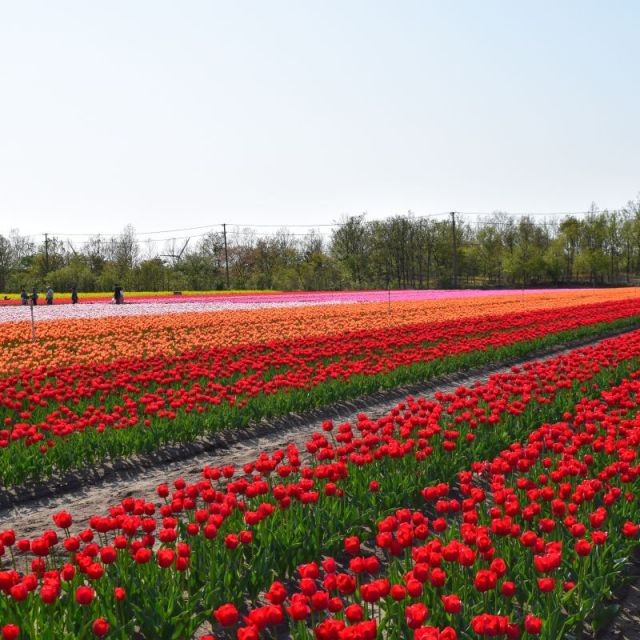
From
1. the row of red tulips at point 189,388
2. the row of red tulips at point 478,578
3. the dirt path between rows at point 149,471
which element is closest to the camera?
the row of red tulips at point 478,578

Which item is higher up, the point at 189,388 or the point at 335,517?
the point at 189,388

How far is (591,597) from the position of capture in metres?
3.85

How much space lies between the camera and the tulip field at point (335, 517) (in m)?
3.47

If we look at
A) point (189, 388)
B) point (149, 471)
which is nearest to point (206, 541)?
point (149, 471)

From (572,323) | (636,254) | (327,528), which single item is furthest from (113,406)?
(636,254)

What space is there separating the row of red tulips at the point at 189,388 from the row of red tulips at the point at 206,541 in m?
1.78

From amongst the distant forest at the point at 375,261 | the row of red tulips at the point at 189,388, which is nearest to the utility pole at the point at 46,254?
the distant forest at the point at 375,261

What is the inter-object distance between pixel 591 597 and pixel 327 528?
1871 millimetres

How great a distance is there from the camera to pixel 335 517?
4934 millimetres

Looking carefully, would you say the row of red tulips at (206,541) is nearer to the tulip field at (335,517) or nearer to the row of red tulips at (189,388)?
the tulip field at (335,517)

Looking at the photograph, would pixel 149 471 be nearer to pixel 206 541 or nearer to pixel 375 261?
pixel 206 541

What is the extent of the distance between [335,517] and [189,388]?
264 inches

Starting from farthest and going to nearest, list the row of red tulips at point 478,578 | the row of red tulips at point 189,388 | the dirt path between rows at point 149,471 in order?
the row of red tulips at point 189,388, the dirt path between rows at point 149,471, the row of red tulips at point 478,578

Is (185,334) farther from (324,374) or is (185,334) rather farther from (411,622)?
(411,622)
